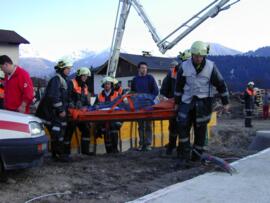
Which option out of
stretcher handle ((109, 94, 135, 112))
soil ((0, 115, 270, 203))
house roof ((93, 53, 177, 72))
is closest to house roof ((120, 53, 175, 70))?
house roof ((93, 53, 177, 72))

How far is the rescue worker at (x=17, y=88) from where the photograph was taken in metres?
6.58

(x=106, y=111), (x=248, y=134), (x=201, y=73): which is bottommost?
(x=248, y=134)

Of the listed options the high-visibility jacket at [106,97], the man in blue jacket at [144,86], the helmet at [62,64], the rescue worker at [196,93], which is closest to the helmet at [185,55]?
the rescue worker at [196,93]

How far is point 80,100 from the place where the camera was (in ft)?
26.9

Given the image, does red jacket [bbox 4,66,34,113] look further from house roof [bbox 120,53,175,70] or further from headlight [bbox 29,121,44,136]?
house roof [bbox 120,53,175,70]

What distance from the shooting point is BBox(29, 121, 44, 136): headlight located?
546cm

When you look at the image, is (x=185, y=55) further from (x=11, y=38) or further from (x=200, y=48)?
(x=11, y=38)

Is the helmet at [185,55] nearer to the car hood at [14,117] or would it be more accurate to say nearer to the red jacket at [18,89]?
the red jacket at [18,89]

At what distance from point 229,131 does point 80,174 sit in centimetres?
971

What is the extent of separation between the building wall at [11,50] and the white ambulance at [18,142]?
30.4m

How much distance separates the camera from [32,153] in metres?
5.37

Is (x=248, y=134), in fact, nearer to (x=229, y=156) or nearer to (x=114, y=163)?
(x=229, y=156)

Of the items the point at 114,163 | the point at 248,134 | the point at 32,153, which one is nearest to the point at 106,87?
the point at 114,163

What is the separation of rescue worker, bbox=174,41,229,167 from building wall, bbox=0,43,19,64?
29.6m
